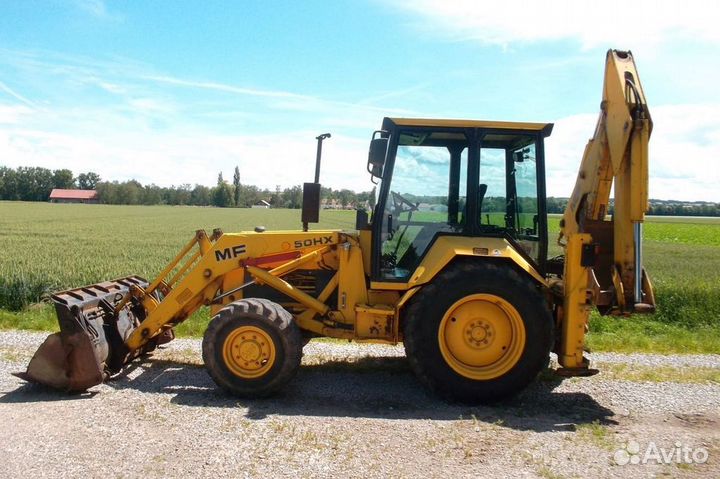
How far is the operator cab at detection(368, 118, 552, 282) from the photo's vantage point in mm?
5430

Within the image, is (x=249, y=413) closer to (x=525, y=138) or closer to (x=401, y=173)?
(x=401, y=173)

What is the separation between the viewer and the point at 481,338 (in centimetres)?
528

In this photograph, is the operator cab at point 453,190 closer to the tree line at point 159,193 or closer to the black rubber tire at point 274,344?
the black rubber tire at point 274,344

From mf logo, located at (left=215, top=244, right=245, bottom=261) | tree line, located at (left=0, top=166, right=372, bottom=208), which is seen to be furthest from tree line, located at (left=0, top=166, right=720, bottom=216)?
mf logo, located at (left=215, top=244, right=245, bottom=261)

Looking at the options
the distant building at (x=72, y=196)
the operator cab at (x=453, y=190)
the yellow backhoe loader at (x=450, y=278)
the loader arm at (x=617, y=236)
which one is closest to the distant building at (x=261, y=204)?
the distant building at (x=72, y=196)

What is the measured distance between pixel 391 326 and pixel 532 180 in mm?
2012

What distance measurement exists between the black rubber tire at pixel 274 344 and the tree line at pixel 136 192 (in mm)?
75371

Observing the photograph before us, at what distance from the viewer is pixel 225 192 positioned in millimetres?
91875

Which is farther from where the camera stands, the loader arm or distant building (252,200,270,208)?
distant building (252,200,270,208)

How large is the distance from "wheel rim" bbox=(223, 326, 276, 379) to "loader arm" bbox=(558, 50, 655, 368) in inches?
111

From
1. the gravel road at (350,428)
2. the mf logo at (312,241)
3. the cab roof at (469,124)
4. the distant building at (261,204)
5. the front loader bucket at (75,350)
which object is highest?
the distant building at (261,204)

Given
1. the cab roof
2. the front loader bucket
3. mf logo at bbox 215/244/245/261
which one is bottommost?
the front loader bucket

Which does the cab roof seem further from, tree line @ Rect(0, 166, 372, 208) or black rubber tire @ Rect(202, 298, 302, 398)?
tree line @ Rect(0, 166, 372, 208)

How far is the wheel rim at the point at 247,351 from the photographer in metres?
5.33
